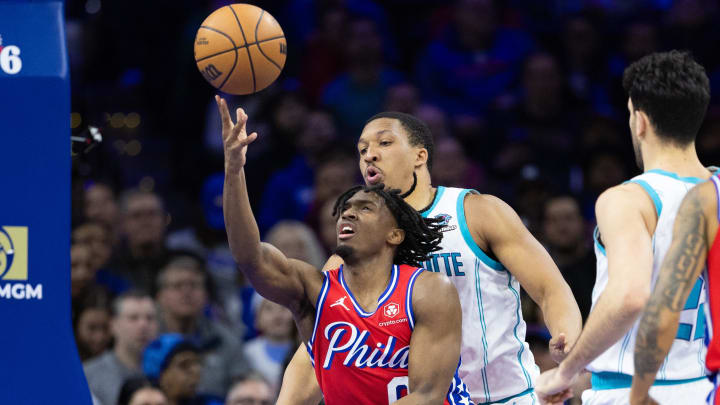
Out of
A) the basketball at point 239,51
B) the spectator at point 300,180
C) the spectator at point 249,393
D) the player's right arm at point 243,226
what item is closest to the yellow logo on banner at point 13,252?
the player's right arm at point 243,226

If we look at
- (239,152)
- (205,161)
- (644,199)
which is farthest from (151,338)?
(644,199)

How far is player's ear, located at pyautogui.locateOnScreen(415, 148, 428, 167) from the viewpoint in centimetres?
530

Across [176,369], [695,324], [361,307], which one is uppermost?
[361,307]

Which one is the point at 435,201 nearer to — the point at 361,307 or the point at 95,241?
the point at 361,307

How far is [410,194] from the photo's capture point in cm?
518

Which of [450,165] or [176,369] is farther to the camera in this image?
[450,165]

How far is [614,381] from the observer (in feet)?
13.4

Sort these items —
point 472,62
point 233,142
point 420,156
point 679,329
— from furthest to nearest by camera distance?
point 472,62, point 420,156, point 233,142, point 679,329

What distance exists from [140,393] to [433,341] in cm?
289

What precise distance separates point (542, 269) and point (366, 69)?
522 centimetres

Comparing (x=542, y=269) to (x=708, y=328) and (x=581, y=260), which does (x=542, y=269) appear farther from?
(x=581, y=260)

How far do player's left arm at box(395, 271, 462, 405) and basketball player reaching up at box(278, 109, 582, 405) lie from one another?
0.63 metres

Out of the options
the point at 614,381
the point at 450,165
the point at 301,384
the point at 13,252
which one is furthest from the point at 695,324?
the point at 450,165

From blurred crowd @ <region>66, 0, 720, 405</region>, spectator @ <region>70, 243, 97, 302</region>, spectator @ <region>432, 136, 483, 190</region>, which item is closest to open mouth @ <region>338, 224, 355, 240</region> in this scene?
blurred crowd @ <region>66, 0, 720, 405</region>
